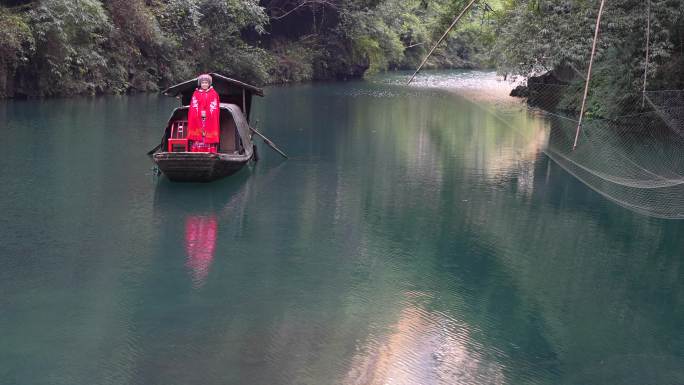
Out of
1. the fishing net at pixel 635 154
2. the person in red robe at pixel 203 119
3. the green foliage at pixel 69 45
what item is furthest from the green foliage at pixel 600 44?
the green foliage at pixel 69 45

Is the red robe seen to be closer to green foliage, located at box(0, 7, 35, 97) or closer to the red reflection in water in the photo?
the red reflection in water

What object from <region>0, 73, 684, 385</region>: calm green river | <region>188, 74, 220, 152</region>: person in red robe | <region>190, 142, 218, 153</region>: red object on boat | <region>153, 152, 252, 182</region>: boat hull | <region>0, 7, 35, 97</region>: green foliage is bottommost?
<region>0, 73, 684, 385</region>: calm green river

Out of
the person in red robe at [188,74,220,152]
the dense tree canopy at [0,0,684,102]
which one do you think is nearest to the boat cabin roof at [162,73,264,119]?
the person in red robe at [188,74,220,152]

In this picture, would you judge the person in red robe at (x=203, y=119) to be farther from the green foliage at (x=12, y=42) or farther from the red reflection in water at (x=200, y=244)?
the green foliage at (x=12, y=42)

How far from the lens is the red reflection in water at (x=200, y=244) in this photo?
9.16 m

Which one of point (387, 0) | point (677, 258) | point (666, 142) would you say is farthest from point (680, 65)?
point (387, 0)

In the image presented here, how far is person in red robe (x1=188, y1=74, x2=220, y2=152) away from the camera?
13.2 meters

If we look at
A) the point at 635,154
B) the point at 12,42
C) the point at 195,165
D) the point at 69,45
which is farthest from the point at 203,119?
the point at 69,45

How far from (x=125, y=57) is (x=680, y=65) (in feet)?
63.3

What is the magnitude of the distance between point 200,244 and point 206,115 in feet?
11.4

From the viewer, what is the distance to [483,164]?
16.9 m

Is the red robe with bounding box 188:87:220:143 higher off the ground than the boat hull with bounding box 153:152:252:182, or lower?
higher

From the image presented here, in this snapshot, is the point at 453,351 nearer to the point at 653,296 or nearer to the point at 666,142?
the point at 653,296

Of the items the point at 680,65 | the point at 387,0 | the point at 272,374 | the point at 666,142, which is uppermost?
the point at 387,0
